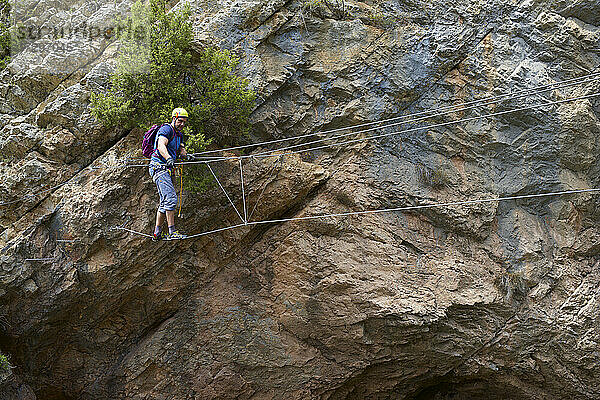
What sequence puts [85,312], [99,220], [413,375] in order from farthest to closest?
1. [413,375]
2. [85,312]
3. [99,220]

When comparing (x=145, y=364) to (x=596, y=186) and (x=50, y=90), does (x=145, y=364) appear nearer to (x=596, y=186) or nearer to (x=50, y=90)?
(x=50, y=90)

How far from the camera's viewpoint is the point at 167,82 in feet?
27.7

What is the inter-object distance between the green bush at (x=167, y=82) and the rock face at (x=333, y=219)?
0.49 metres

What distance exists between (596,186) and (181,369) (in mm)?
7932

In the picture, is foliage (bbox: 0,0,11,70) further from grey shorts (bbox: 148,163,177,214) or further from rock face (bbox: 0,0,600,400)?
grey shorts (bbox: 148,163,177,214)

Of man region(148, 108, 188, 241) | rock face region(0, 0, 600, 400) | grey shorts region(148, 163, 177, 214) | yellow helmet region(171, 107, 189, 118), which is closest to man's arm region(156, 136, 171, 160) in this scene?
man region(148, 108, 188, 241)

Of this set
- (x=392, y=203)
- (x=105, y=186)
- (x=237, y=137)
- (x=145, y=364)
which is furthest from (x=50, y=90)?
(x=392, y=203)

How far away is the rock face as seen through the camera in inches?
353

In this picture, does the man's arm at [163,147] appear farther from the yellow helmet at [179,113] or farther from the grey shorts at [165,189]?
the yellow helmet at [179,113]

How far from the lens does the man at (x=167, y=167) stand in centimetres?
782

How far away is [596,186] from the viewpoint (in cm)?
945

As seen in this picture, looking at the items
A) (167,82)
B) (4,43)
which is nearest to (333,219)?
(167,82)

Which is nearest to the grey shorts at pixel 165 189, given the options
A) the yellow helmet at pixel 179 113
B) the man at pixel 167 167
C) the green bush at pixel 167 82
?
the man at pixel 167 167

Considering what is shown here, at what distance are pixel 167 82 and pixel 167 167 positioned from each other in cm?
147
